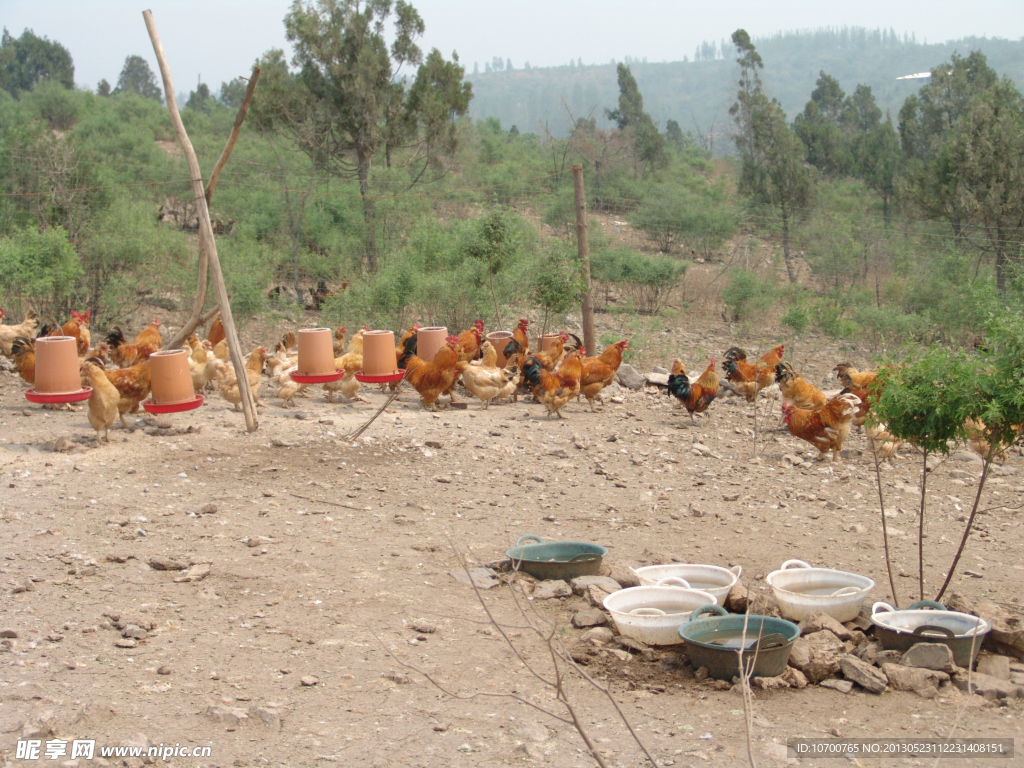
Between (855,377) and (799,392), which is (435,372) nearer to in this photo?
(799,392)

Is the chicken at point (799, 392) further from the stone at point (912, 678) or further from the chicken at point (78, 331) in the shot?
the chicken at point (78, 331)

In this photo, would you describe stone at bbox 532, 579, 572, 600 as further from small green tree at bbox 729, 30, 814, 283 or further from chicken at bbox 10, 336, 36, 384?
small green tree at bbox 729, 30, 814, 283

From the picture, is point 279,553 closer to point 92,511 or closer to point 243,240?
point 92,511

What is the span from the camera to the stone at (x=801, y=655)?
3.61 m

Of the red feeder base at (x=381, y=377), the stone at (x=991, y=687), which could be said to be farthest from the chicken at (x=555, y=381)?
the stone at (x=991, y=687)

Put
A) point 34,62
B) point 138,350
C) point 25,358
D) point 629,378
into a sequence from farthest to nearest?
point 34,62 < point 629,378 < point 138,350 < point 25,358

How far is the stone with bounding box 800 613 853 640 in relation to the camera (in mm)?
3941

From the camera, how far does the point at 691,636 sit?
3.73 meters

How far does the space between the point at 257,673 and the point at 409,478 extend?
310cm

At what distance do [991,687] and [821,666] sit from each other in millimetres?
679

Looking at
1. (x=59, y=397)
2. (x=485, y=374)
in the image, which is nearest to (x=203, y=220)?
(x=59, y=397)

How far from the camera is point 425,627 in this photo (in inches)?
159

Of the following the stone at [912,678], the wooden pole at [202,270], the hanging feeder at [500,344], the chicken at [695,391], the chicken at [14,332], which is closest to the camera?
the stone at [912,678]

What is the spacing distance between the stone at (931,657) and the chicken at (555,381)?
17.6 ft
